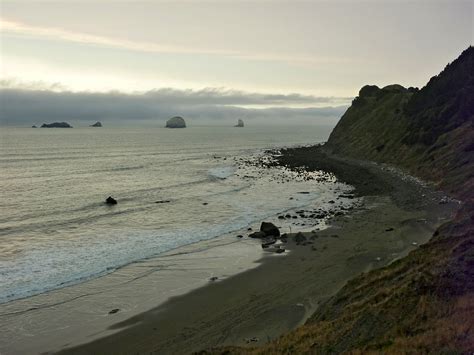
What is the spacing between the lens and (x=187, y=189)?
5678cm

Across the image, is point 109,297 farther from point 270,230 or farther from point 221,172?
point 221,172

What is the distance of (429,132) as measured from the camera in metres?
61.4

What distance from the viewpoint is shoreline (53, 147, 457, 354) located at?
1608cm

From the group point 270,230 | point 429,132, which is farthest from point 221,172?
point 270,230

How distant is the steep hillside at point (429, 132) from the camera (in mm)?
47406

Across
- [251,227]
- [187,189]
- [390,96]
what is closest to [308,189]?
[187,189]

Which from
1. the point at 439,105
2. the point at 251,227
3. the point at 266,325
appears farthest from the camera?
the point at 439,105

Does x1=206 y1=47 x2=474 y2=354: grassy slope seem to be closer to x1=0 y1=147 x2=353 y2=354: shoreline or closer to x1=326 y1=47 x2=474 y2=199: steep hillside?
x1=0 y1=147 x2=353 y2=354: shoreline

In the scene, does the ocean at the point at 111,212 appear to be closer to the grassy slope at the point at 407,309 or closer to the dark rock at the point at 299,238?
the dark rock at the point at 299,238

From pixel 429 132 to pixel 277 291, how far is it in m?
50.6

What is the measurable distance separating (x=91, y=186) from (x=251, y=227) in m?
33.1

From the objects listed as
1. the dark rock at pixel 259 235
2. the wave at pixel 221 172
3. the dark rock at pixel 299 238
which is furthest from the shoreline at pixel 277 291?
the wave at pixel 221 172

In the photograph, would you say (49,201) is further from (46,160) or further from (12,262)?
(46,160)

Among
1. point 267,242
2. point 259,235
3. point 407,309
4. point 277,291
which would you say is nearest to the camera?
point 407,309
